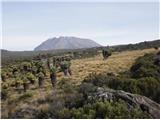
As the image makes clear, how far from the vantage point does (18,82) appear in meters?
27.0

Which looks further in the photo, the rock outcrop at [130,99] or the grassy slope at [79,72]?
the grassy slope at [79,72]

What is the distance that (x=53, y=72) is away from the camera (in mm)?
28891

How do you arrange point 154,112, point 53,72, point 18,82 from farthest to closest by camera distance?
point 53,72
point 18,82
point 154,112

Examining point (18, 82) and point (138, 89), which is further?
point (18, 82)

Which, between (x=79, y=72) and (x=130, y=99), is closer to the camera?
(x=130, y=99)

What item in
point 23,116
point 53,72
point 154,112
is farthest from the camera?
point 53,72

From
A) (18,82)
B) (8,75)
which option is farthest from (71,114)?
(8,75)

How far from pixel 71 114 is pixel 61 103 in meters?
2.01

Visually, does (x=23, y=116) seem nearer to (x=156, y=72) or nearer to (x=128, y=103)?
(x=128, y=103)

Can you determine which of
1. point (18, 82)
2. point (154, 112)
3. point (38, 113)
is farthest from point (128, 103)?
point (18, 82)

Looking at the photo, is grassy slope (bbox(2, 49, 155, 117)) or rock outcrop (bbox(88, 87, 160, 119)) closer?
rock outcrop (bbox(88, 87, 160, 119))

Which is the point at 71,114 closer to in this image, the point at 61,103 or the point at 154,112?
the point at 61,103

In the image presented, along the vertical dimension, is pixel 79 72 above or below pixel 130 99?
below

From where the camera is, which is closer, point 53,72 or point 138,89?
point 138,89
